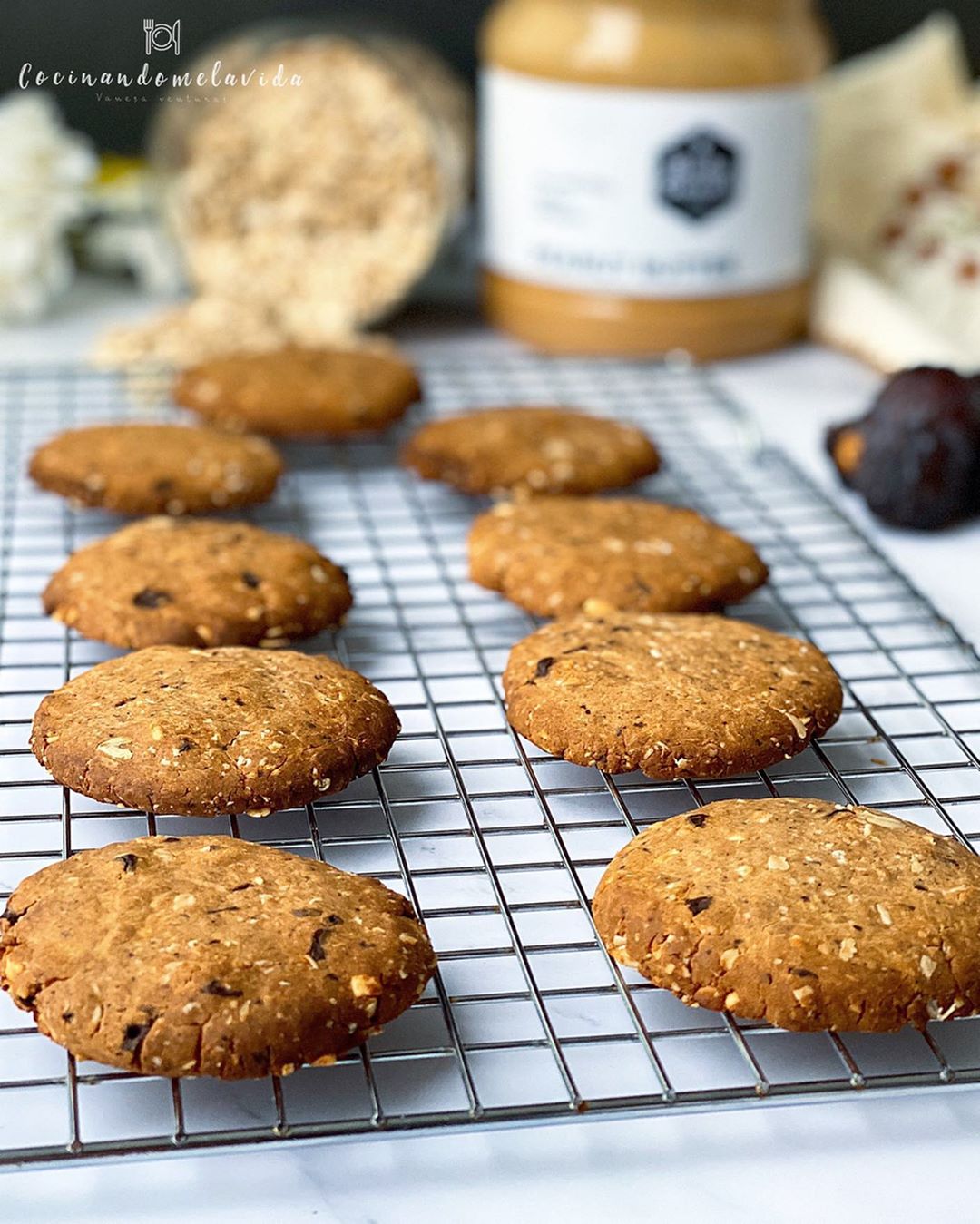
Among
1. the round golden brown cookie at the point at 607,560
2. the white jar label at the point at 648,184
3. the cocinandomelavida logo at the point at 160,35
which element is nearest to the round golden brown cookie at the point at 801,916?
the round golden brown cookie at the point at 607,560

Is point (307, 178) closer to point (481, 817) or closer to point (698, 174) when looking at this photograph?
point (698, 174)

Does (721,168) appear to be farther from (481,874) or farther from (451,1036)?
(451,1036)

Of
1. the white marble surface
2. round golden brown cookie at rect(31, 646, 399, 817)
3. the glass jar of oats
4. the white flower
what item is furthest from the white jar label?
the white marble surface

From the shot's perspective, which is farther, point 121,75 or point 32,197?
point 121,75

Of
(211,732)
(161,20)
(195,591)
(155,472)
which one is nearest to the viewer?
(211,732)

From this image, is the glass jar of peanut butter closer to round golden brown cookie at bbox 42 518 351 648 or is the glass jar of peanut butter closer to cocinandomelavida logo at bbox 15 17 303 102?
cocinandomelavida logo at bbox 15 17 303 102

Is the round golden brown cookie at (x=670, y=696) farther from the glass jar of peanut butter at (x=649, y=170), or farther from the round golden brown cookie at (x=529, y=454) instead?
the glass jar of peanut butter at (x=649, y=170)

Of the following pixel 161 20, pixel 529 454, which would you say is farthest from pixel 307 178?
pixel 529 454
